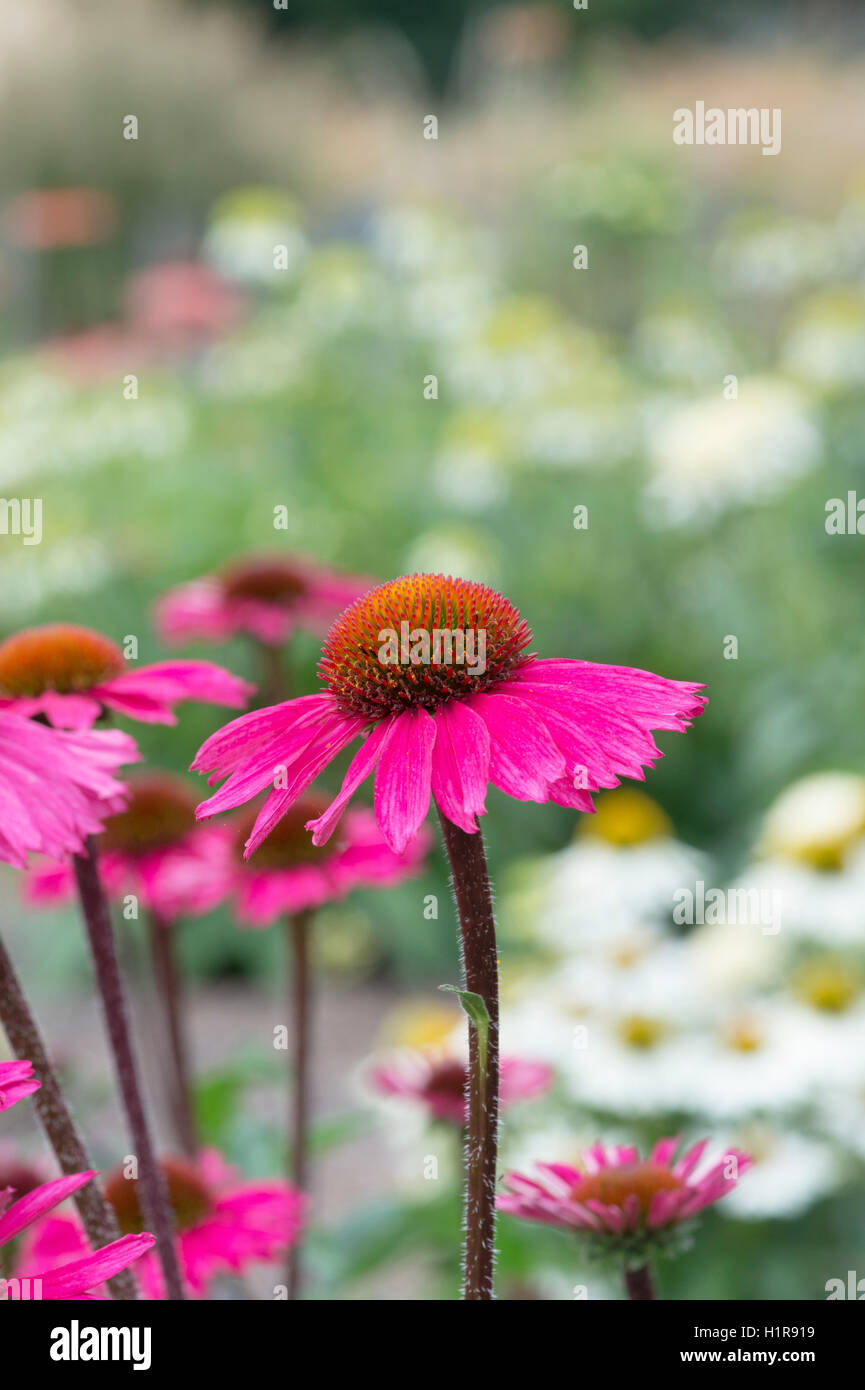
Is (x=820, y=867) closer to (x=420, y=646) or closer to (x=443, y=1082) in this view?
(x=443, y=1082)

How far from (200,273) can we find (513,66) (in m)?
1.76

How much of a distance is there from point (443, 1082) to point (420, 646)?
0.62 metres

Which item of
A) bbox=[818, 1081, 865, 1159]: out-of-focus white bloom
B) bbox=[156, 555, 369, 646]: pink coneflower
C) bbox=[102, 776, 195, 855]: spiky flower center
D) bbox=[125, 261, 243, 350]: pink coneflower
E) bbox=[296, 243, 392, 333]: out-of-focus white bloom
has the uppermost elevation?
bbox=[125, 261, 243, 350]: pink coneflower

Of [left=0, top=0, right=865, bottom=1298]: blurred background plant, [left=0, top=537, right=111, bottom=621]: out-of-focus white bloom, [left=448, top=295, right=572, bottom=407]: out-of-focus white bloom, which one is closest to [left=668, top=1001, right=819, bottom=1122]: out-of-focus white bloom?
[left=0, top=0, right=865, bottom=1298]: blurred background plant

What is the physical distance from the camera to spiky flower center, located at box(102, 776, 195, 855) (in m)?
0.94

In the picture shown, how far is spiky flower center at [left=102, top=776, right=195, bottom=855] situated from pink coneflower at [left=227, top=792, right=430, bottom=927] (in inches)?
1.5

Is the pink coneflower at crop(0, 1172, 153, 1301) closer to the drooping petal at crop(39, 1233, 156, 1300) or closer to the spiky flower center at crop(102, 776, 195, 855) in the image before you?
the drooping petal at crop(39, 1233, 156, 1300)

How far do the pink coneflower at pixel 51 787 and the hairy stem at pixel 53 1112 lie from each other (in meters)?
0.07

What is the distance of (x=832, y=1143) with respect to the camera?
1.43 m

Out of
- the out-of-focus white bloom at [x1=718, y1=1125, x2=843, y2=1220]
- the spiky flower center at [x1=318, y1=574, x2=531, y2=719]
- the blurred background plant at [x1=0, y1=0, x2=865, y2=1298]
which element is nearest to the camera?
the spiky flower center at [x1=318, y1=574, x2=531, y2=719]

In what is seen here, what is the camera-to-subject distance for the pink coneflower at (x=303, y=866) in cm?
94

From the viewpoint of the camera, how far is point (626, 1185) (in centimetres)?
54

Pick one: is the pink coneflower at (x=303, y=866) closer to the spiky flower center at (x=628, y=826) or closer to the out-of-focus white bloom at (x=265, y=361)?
the spiky flower center at (x=628, y=826)

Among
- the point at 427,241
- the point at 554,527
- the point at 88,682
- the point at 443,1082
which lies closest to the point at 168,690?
the point at 88,682
